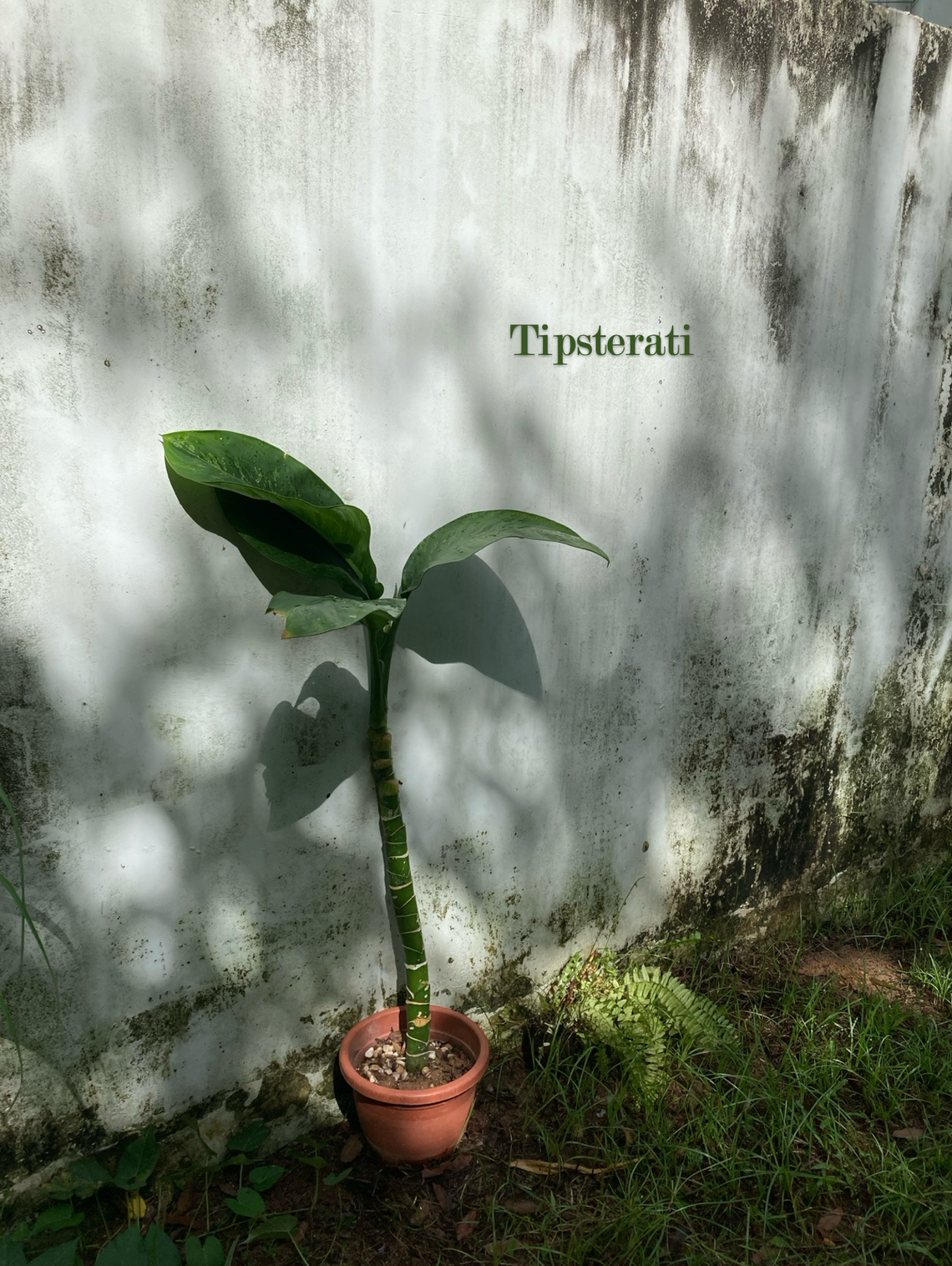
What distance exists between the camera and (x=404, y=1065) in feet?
7.07

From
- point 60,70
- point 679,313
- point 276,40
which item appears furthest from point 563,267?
point 60,70

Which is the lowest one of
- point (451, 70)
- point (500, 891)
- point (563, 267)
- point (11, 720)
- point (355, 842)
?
point (500, 891)

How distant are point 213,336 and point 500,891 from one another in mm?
1385

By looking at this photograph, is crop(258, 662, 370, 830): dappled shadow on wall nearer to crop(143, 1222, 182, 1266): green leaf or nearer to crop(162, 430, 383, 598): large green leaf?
crop(162, 430, 383, 598): large green leaf

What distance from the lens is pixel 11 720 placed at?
1717 mm

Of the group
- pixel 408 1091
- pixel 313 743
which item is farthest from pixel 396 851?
pixel 408 1091

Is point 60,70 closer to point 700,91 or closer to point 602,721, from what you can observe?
point 700,91

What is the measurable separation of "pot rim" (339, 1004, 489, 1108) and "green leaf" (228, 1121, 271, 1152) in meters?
0.19

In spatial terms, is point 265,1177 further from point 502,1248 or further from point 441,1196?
point 502,1248

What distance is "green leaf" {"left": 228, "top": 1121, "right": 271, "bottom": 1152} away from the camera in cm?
205

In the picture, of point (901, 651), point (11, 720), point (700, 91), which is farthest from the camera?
point (901, 651)

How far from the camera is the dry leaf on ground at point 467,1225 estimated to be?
6.52 ft

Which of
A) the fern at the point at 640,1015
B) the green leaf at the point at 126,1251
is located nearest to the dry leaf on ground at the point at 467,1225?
the fern at the point at 640,1015

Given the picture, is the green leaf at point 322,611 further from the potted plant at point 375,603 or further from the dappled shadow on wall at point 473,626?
the dappled shadow on wall at point 473,626
